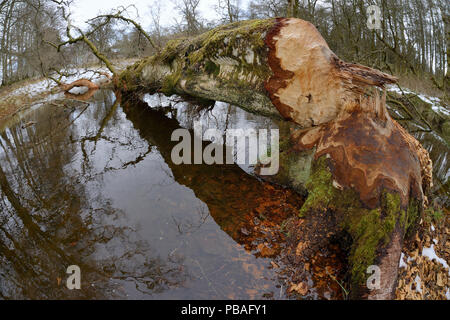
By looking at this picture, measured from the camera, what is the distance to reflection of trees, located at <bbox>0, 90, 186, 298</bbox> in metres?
2.80

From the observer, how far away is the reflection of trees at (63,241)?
9.20 ft

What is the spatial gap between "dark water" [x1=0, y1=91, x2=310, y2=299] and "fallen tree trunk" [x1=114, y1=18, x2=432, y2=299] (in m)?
0.75

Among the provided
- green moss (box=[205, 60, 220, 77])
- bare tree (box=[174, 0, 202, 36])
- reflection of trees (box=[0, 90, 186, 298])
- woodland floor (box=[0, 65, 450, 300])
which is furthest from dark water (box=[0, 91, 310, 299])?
bare tree (box=[174, 0, 202, 36])

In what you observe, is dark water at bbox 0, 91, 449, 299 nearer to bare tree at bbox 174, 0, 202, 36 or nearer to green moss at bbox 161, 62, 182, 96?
green moss at bbox 161, 62, 182, 96

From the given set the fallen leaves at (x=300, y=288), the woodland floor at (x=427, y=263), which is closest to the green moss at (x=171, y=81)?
the fallen leaves at (x=300, y=288)

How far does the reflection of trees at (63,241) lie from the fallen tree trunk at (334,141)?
1.99 metres

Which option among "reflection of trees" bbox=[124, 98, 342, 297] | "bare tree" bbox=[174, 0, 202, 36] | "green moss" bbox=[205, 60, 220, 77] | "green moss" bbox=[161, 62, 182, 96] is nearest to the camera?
"reflection of trees" bbox=[124, 98, 342, 297]

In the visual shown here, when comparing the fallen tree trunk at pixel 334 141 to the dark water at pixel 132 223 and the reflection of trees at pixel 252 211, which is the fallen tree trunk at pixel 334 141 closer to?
the reflection of trees at pixel 252 211

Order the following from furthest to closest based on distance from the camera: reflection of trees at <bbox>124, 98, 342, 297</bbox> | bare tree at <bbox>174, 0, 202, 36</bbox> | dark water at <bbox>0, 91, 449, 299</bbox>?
bare tree at <bbox>174, 0, 202, 36</bbox>
reflection of trees at <bbox>124, 98, 342, 297</bbox>
dark water at <bbox>0, 91, 449, 299</bbox>

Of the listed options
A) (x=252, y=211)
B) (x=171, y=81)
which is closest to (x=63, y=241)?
(x=252, y=211)

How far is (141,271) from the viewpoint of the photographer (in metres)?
2.97
